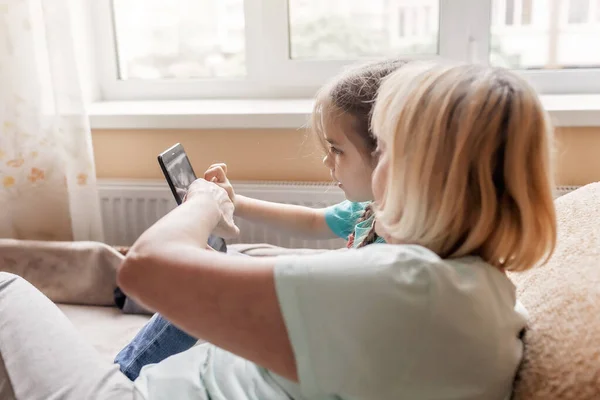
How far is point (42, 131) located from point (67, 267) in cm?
36

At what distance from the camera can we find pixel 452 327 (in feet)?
2.25

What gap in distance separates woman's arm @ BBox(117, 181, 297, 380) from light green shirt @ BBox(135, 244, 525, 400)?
0.05 ft

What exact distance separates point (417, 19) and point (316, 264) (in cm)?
134

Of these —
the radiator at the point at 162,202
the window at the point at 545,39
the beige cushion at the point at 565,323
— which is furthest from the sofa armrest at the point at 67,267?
the window at the point at 545,39

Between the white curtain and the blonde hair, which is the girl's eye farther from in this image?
the white curtain

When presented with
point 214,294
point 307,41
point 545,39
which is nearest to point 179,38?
point 307,41

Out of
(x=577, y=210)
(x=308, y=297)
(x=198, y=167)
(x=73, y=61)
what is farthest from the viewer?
(x=198, y=167)

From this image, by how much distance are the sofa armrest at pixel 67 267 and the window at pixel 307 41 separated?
562mm

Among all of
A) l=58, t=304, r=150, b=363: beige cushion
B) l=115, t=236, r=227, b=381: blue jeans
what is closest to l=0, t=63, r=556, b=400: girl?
l=115, t=236, r=227, b=381: blue jeans

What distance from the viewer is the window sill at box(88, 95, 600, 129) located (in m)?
1.65

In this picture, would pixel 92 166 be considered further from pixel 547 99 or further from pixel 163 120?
pixel 547 99

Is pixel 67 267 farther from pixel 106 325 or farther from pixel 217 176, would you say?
pixel 217 176

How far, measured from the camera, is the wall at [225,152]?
178 cm

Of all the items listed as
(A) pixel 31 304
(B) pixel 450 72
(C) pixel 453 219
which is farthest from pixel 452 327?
(A) pixel 31 304
